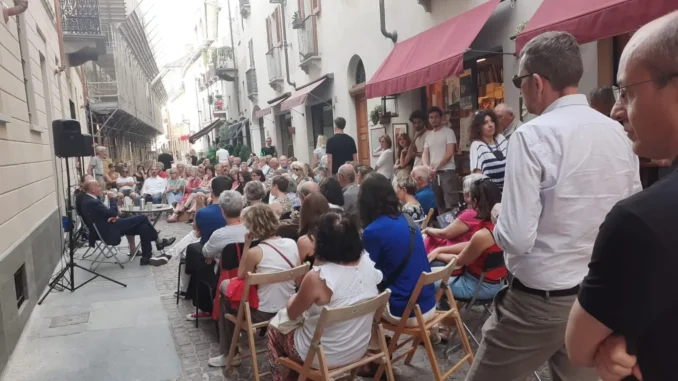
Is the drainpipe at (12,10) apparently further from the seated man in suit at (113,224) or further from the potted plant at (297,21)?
the potted plant at (297,21)

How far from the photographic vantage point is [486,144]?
16.8 feet

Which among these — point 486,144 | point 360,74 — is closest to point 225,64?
point 360,74

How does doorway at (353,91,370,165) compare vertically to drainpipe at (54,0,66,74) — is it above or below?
below

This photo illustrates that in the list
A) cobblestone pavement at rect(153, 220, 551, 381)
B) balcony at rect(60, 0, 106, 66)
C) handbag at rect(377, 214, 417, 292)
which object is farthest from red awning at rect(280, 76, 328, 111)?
handbag at rect(377, 214, 417, 292)

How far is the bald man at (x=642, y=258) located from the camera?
91 cm

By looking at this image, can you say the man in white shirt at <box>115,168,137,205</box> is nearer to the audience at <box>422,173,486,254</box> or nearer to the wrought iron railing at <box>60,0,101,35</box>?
the wrought iron railing at <box>60,0,101,35</box>

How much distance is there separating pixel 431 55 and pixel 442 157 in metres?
1.48

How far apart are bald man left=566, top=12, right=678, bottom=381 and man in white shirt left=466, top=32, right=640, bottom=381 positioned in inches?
30.5

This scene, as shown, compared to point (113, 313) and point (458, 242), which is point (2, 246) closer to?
point (113, 313)

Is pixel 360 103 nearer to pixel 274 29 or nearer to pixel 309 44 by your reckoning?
pixel 309 44

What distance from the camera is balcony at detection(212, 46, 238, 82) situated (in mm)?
26297

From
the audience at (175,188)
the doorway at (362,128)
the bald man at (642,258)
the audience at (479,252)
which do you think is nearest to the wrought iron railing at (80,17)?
the audience at (175,188)

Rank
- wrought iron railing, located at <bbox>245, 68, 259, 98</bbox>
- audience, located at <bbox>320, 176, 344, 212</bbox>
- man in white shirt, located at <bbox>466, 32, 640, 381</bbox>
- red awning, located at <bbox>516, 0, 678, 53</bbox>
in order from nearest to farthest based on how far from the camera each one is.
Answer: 1. man in white shirt, located at <bbox>466, 32, 640, 381</bbox>
2. red awning, located at <bbox>516, 0, 678, 53</bbox>
3. audience, located at <bbox>320, 176, 344, 212</bbox>
4. wrought iron railing, located at <bbox>245, 68, 259, 98</bbox>

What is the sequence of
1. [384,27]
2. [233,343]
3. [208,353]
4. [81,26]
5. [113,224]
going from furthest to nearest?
[81,26] < [384,27] < [113,224] < [208,353] < [233,343]
